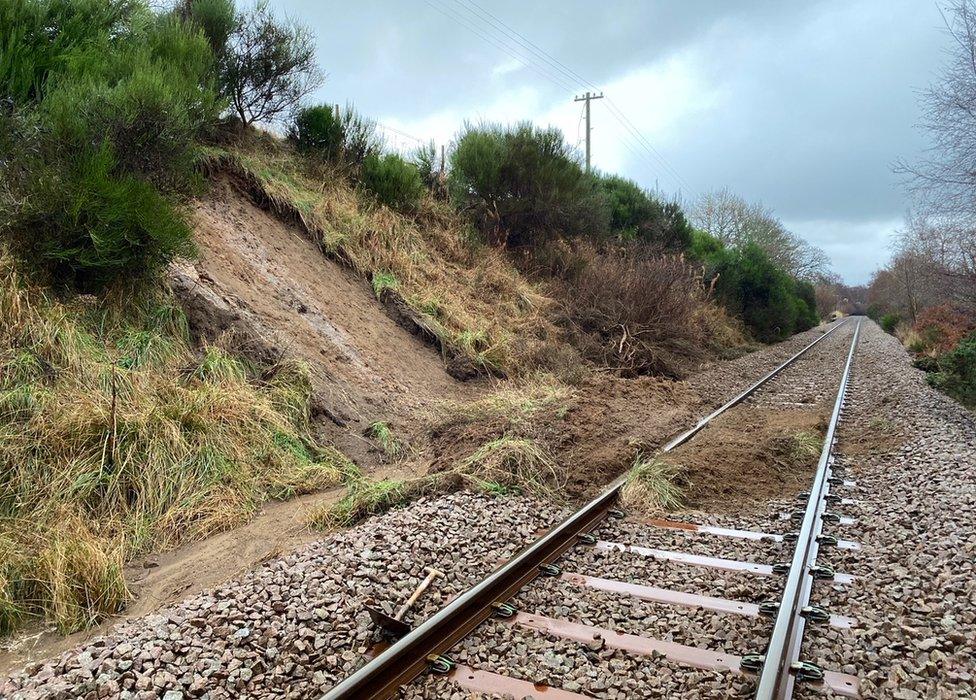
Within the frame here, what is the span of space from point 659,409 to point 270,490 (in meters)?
6.39

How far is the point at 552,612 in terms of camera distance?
430 cm

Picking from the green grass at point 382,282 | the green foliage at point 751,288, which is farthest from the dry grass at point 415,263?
the green foliage at point 751,288

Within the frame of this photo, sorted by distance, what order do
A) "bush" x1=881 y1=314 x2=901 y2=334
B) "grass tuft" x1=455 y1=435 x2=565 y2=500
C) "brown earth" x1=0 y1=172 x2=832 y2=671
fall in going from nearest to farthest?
1. "brown earth" x1=0 y1=172 x2=832 y2=671
2. "grass tuft" x1=455 y1=435 x2=565 y2=500
3. "bush" x1=881 y1=314 x2=901 y2=334

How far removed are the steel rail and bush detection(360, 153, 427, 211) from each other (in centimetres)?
1138

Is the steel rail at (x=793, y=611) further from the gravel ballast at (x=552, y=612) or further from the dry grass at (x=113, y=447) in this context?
the dry grass at (x=113, y=447)

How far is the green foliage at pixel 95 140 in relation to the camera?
294 inches

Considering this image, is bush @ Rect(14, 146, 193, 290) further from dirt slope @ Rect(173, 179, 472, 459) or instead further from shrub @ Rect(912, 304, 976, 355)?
shrub @ Rect(912, 304, 976, 355)

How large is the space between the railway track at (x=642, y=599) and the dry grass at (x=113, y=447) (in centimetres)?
245

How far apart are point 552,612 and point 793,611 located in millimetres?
1366

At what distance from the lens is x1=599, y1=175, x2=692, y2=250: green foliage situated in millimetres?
25391

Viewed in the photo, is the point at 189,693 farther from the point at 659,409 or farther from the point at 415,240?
the point at 415,240

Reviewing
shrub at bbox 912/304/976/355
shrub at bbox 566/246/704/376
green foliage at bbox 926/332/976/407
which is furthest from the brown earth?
shrub at bbox 912/304/976/355

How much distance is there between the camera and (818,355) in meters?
24.7

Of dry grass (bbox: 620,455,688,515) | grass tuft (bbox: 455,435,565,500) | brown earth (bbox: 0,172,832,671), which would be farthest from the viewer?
grass tuft (bbox: 455,435,565,500)
